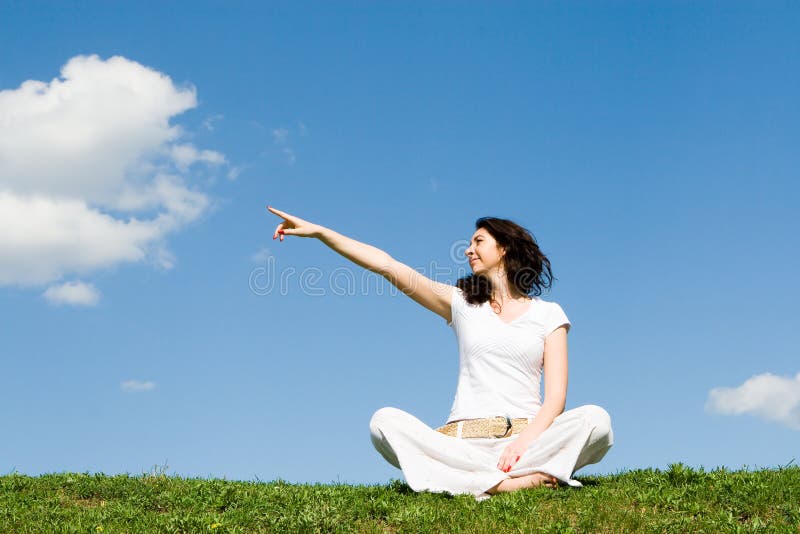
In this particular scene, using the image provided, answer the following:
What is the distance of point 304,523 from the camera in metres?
8.30

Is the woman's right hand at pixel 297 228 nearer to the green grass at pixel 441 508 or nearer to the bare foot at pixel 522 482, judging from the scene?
the green grass at pixel 441 508

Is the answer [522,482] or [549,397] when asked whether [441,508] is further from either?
[549,397]

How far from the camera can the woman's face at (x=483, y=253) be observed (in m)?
10.4

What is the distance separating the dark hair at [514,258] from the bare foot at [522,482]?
2.37 metres

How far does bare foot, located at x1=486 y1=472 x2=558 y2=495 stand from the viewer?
926 centimetres

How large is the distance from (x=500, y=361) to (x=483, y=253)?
147 cm

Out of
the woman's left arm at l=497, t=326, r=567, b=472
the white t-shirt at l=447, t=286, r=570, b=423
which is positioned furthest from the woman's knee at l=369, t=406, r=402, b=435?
the woman's left arm at l=497, t=326, r=567, b=472

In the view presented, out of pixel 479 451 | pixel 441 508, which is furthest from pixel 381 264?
pixel 441 508

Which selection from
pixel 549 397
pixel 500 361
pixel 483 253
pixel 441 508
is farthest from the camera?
pixel 483 253

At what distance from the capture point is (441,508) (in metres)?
8.70

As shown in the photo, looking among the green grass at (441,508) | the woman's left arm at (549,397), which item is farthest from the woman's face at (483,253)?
the green grass at (441,508)

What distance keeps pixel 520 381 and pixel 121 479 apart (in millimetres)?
5974

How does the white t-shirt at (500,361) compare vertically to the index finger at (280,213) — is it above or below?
below

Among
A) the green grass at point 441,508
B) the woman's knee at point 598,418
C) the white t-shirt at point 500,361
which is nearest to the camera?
the green grass at point 441,508
